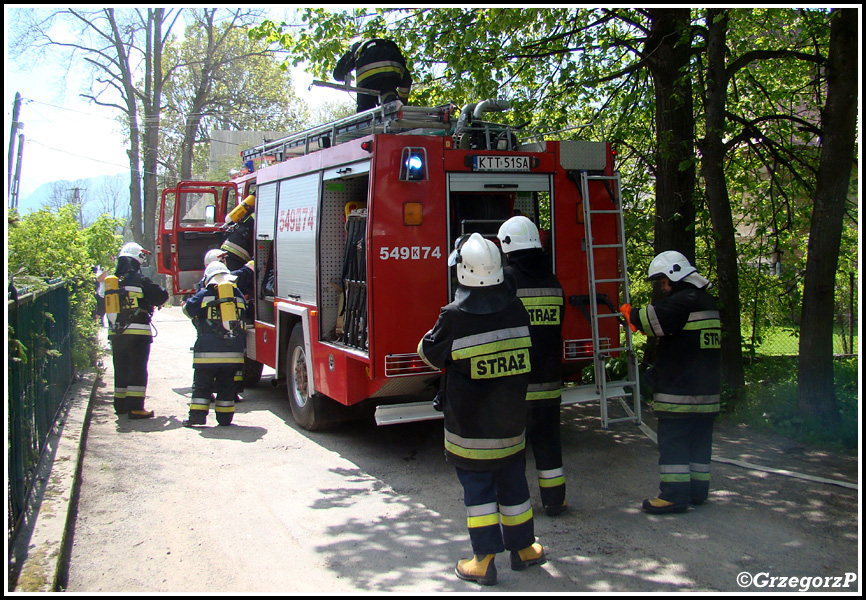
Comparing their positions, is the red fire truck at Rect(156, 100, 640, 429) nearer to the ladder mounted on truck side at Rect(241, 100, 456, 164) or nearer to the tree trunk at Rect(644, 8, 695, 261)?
the ladder mounted on truck side at Rect(241, 100, 456, 164)

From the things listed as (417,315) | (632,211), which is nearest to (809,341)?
(632,211)

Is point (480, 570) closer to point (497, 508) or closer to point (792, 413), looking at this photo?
point (497, 508)

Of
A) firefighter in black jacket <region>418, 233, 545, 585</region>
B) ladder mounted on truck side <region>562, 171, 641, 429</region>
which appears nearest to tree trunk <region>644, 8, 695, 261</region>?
ladder mounted on truck side <region>562, 171, 641, 429</region>

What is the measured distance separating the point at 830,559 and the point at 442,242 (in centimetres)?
340

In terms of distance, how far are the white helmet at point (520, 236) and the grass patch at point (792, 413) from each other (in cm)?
323

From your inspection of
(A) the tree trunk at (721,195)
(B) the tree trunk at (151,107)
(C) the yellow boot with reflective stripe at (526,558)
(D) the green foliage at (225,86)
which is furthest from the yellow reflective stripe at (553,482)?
(D) the green foliage at (225,86)

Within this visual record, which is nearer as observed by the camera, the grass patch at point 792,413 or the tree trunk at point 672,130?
the grass patch at point 792,413

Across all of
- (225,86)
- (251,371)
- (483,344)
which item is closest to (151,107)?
(225,86)

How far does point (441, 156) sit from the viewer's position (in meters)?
5.96

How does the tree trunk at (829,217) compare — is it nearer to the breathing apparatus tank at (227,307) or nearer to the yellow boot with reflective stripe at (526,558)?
the yellow boot with reflective stripe at (526,558)

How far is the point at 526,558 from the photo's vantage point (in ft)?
13.7

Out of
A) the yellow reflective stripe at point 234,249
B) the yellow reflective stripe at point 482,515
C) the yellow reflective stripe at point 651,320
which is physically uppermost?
the yellow reflective stripe at point 234,249

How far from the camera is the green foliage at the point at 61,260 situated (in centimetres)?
741

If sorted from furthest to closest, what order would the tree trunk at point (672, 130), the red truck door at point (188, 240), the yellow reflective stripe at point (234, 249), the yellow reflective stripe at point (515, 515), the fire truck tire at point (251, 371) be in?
the red truck door at point (188, 240)
the fire truck tire at point (251, 371)
the yellow reflective stripe at point (234, 249)
the tree trunk at point (672, 130)
the yellow reflective stripe at point (515, 515)
